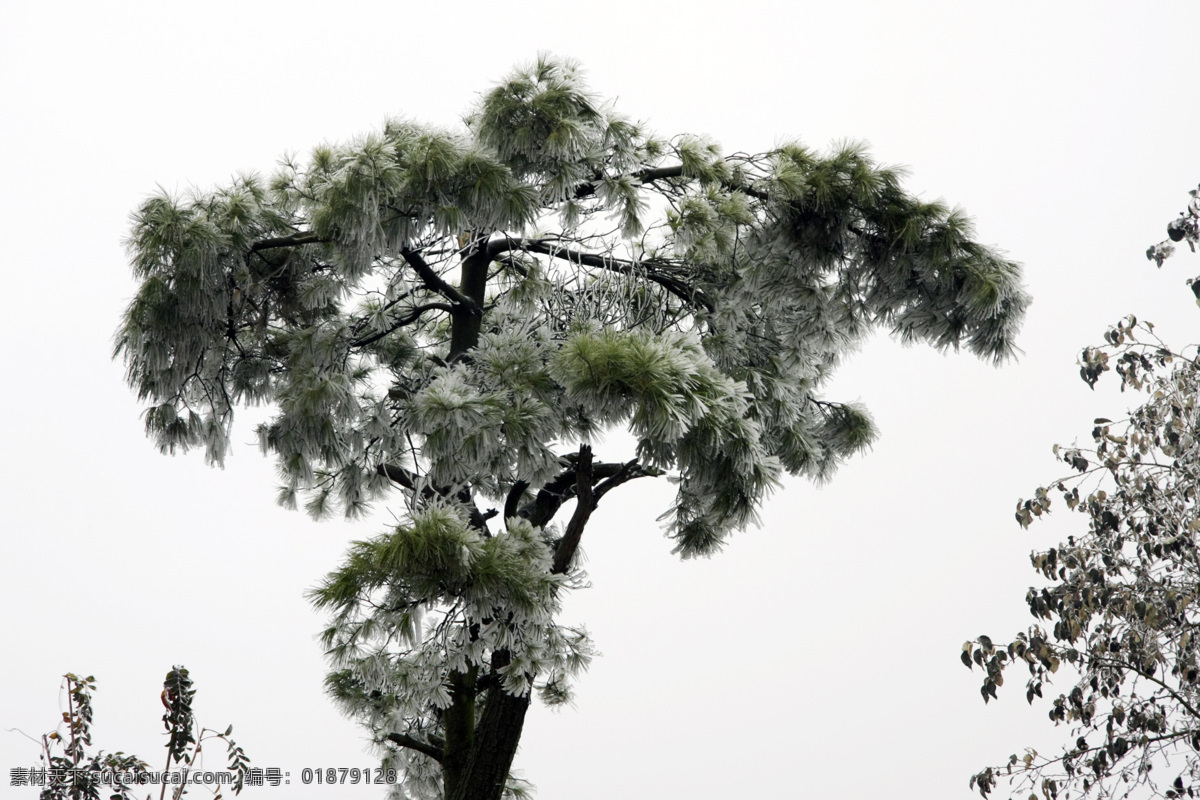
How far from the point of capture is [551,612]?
3.13 m

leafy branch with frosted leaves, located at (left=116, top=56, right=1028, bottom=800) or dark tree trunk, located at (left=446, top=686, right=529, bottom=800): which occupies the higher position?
leafy branch with frosted leaves, located at (left=116, top=56, right=1028, bottom=800)

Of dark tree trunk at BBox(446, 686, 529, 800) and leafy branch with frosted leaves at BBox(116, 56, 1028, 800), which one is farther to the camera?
dark tree trunk at BBox(446, 686, 529, 800)

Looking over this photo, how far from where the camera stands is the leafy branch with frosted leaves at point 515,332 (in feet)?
9.96

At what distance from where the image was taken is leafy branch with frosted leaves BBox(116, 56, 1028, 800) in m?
3.04

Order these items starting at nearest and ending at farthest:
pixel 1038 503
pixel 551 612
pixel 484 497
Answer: pixel 551 612
pixel 1038 503
pixel 484 497

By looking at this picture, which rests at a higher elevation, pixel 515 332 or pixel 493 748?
pixel 515 332

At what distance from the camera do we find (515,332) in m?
3.28

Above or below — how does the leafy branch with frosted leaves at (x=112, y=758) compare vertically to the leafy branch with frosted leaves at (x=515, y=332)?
below

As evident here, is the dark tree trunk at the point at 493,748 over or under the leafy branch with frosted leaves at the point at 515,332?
under

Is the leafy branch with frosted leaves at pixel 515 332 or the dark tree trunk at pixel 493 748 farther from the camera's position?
the dark tree trunk at pixel 493 748

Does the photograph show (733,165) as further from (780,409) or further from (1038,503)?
(1038,503)

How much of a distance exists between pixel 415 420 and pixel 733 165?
3.70 feet

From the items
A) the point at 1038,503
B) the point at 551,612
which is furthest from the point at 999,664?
the point at 551,612

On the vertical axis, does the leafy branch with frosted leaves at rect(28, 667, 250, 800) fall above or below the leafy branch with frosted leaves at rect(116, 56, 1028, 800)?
below
